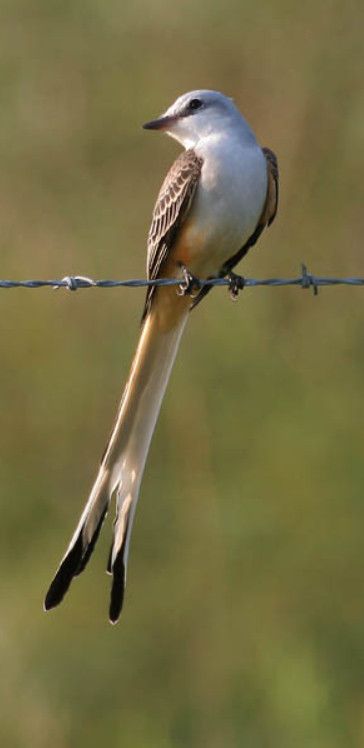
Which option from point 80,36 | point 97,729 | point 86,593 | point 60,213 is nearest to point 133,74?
point 80,36

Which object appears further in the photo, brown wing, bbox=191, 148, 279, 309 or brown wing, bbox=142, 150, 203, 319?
brown wing, bbox=191, 148, 279, 309

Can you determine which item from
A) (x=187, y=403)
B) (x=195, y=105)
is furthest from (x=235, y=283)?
(x=187, y=403)

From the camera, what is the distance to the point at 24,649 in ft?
23.9

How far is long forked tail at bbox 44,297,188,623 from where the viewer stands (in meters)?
6.00

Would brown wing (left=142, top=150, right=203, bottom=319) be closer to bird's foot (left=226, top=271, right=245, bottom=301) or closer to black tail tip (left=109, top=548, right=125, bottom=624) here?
bird's foot (left=226, top=271, right=245, bottom=301)

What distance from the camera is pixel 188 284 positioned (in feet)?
20.4

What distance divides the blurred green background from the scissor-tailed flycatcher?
1.21 meters

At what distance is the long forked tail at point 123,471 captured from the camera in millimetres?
5996

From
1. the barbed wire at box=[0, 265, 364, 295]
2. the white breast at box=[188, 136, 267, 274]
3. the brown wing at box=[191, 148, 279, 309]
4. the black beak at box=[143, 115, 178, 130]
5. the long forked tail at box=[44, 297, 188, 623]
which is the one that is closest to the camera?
the barbed wire at box=[0, 265, 364, 295]

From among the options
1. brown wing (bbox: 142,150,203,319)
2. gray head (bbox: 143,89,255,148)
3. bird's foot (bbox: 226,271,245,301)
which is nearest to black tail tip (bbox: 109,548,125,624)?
brown wing (bbox: 142,150,203,319)

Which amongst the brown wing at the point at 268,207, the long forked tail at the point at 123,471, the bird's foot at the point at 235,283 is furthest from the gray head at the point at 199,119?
the long forked tail at the point at 123,471

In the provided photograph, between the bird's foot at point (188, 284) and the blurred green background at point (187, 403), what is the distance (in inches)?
61.8

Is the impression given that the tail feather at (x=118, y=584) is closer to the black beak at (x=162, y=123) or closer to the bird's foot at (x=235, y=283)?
the bird's foot at (x=235, y=283)

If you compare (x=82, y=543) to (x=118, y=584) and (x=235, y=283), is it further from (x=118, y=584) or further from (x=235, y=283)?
(x=235, y=283)
